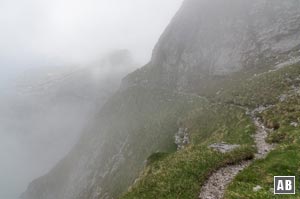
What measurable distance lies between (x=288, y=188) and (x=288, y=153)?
869cm

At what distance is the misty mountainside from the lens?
38.5 m

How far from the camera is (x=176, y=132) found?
9312 cm

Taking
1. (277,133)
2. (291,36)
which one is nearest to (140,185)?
(277,133)

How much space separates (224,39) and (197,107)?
47.5 m

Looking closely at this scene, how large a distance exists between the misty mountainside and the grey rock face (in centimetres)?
47

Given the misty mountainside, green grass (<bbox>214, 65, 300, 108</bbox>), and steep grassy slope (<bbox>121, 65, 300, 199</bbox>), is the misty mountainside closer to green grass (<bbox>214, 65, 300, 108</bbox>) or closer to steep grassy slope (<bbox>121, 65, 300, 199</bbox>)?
steep grassy slope (<bbox>121, 65, 300, 199</bbox>)

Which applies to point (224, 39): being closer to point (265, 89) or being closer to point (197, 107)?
point (197, 107)

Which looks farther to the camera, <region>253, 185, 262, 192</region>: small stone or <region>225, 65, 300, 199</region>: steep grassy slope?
<region>225, 65, 300, 199</region>: steep grassy slope

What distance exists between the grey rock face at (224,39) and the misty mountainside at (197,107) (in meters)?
0.47

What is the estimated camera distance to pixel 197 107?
317 feet

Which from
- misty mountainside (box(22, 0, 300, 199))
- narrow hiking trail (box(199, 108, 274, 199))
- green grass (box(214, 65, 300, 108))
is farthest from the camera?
green grass (box(214, 65, 300, 108))

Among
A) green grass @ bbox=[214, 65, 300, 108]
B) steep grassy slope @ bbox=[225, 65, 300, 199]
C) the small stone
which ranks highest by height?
the small stone

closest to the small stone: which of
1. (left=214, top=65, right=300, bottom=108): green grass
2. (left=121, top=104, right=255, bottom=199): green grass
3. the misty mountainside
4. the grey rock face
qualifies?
the misty mountainside

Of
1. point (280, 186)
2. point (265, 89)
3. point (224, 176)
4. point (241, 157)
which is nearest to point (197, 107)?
point (265, 89)
